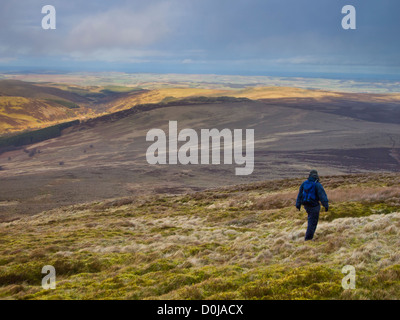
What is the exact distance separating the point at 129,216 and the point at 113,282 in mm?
18917

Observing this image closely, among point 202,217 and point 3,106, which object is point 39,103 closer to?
point 3,106

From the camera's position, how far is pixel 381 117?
156 m

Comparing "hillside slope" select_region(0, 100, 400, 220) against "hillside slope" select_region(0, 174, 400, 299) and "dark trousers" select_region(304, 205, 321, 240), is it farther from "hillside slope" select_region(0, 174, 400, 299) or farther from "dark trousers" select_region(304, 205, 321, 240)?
"dark trousers" select_region(304, 205, 321, 240)

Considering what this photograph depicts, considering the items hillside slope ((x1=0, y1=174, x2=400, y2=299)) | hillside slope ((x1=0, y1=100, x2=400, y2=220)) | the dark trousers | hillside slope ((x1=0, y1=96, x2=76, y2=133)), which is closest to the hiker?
the dark trousers

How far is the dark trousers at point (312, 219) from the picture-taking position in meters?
12.2

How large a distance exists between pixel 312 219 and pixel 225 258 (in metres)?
3.59

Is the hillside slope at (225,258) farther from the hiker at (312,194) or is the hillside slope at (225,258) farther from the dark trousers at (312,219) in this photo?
the hiker at (312,194)

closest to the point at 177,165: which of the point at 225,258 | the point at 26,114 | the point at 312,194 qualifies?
the point at 225,258

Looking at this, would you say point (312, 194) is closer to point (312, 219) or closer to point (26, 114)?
point (312, 219)

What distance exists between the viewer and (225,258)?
40.2ft

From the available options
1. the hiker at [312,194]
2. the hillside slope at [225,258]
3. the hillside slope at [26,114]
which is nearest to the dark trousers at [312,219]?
the hiker at [312,194]

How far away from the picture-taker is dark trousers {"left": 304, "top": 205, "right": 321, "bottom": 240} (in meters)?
12.2

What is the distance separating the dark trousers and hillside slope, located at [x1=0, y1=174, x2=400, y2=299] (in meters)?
0.39
